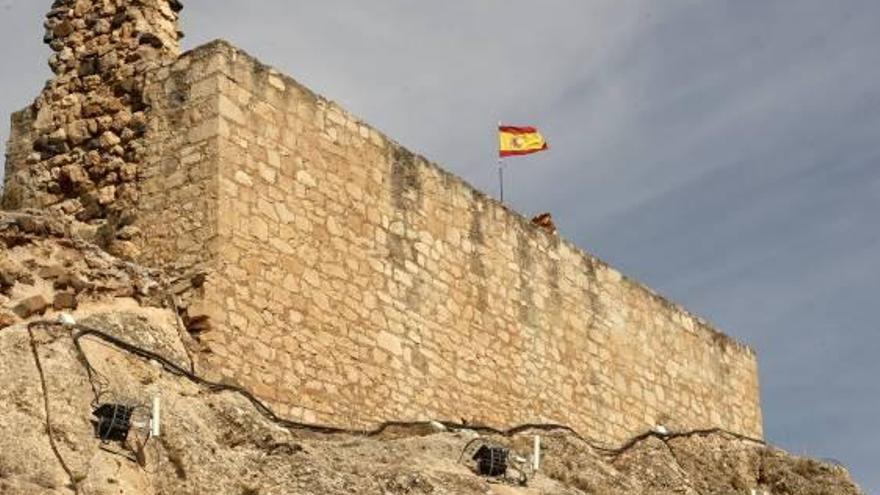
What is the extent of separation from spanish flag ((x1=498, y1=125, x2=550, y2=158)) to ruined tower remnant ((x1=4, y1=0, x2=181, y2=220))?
17.4 feet

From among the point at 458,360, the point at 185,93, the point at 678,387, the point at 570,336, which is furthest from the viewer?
the point at 678,387

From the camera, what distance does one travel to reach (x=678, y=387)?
74.5ft

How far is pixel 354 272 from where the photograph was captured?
1695 cm

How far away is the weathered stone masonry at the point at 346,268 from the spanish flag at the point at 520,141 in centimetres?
132

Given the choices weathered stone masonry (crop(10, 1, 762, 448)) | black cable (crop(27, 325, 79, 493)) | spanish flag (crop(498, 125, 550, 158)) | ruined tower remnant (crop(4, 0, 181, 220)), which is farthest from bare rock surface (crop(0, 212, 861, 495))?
spanish flag (crop(498, 125, 550, 158))

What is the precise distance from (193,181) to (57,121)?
212 cm

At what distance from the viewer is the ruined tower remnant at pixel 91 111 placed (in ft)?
54.1

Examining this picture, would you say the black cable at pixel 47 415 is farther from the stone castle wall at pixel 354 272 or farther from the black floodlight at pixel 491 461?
the black floodlight at pixel 491 461

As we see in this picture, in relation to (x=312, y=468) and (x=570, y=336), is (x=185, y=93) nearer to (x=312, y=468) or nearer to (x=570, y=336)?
(x=312, y=468)

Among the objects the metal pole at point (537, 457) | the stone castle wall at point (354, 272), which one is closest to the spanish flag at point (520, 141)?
the stone castle wall at point (354, 272)

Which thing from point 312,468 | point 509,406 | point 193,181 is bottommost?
point 312,468

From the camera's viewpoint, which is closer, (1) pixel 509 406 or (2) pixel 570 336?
(1) pixel 509 406

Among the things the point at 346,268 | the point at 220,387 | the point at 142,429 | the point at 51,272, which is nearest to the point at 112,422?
the point at 142,429

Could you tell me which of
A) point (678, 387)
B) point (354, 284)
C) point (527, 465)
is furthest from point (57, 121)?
point (678, 387)
